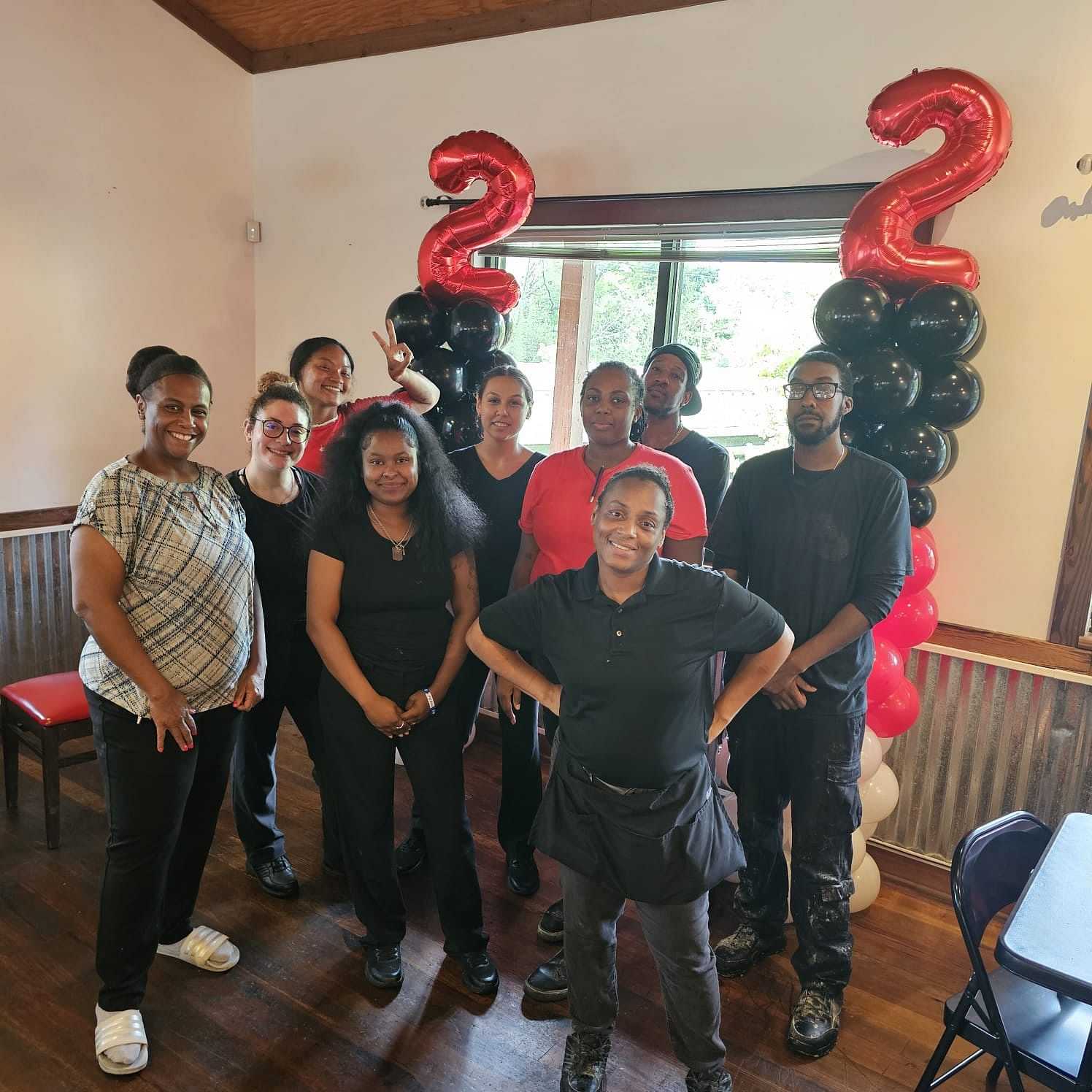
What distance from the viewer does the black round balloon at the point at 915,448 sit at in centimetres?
255

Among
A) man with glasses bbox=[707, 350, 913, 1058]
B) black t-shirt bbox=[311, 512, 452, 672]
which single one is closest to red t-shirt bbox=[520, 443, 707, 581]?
man with glasses bbox=[707, 350, 913, 1058]

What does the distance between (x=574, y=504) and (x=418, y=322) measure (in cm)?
141

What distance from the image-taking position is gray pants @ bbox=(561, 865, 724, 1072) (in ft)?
5.73

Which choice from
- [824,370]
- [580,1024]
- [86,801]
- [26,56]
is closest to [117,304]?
[26,56]

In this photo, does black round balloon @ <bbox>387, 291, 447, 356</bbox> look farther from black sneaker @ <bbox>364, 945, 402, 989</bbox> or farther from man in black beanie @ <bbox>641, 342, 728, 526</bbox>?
black sneaker @ <bbox>364, 945, 402, 989</bbox>

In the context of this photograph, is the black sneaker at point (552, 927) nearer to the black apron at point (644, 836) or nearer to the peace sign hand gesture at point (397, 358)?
the black apron at point (644, 836)

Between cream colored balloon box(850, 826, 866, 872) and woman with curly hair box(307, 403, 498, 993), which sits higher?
woman with curly hair box(307, 403, 498, 993)

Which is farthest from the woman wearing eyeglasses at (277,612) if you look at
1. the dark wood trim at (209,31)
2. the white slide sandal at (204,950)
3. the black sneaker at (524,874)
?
the dark wood trim at (209,31)

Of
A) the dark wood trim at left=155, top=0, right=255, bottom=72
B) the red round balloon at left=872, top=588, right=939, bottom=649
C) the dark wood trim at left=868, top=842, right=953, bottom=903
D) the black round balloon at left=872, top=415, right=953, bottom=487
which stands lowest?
the dark wood trim at left=868, top=842, right=953, bottom=903

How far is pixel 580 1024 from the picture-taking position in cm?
191

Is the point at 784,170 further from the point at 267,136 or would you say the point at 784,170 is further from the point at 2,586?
the point at 2,586

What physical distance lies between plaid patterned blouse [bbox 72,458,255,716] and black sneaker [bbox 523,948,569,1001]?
106 centimetres

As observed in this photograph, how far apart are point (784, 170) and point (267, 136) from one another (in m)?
2.69

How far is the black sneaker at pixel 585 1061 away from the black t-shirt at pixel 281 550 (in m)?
1.23
